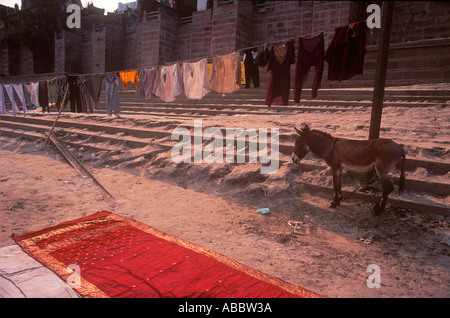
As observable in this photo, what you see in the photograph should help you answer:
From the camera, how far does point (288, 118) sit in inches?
330

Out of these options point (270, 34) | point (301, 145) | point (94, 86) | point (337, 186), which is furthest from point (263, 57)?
point (270, 34)

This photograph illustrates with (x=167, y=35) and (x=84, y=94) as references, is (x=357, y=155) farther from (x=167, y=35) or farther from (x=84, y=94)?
(x=167, y=35)

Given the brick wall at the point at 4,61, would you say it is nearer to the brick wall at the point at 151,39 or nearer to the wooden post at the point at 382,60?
the brick wall at the point at 151,39

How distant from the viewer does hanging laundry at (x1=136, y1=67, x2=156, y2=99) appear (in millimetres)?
9382

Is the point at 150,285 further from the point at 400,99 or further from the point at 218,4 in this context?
the point at 218,4

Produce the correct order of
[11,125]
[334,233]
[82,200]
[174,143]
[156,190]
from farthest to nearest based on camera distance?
[11,125] < [174,143] < [156,190] < [82,200] < [334,233]

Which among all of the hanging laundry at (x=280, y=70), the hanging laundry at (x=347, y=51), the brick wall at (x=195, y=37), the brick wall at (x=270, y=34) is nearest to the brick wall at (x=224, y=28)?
the brick wall at (x=270, y=34)

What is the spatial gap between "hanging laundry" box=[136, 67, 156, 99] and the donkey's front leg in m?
7.28

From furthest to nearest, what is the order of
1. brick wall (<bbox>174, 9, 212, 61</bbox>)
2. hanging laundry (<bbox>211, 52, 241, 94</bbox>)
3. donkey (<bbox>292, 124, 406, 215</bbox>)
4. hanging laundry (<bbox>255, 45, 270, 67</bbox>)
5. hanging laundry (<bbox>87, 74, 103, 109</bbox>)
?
1. brick wall (<bbox>174, 9, 212, 61</bbox>)
2. hanging laundry (<bbox>87, 74, 103, 109</bbox>)
3. hanging laundry (<bbox>211, 52, 241, 94</bbox>)
4. hanging laundry (<bbox>255, 45, 270, 67</bbox>)
5. donkey (<bbox>292, 124, 406, 215</bbox>)

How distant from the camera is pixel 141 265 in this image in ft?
9.96

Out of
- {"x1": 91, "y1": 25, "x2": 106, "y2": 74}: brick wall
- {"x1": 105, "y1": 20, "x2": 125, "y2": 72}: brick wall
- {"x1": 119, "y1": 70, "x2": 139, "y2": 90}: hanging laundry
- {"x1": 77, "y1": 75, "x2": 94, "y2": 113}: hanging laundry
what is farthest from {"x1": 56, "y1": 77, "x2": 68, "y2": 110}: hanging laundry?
{"x1": 91, "y1": 25, "x2": 106, "y2": 74}: brick wall

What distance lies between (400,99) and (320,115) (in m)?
2.64

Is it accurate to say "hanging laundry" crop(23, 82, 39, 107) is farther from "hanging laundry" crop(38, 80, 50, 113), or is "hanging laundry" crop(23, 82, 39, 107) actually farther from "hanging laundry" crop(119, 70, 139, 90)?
"hanging laundry" crop(119, 70, 139, 90)
